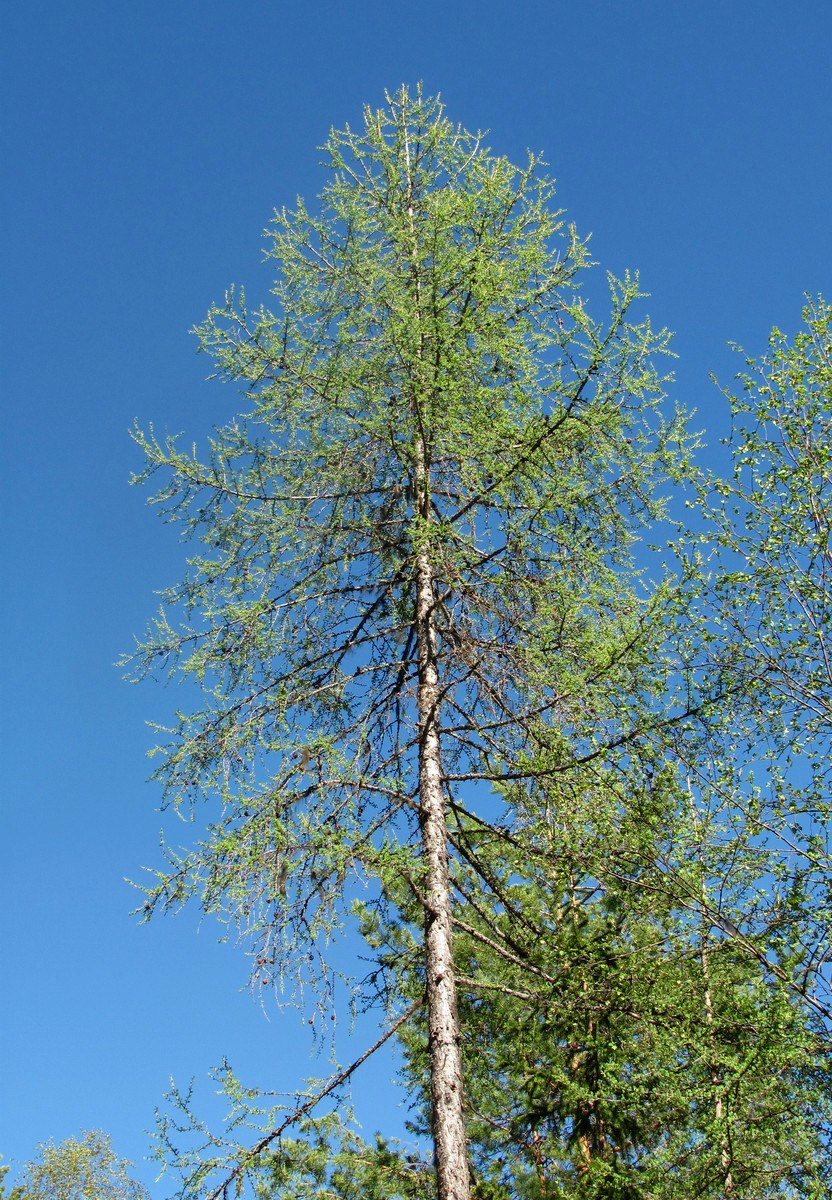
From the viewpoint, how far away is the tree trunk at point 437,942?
5836mm

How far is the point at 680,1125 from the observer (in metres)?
7.20

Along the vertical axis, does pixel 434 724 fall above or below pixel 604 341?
below

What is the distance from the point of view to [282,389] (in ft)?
30.6

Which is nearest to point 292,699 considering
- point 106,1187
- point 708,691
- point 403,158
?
point 708,691

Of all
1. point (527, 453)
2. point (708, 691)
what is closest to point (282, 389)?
point (527, 453)

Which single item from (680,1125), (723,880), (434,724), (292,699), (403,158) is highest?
(403,158)

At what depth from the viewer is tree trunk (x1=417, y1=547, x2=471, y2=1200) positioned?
230 inches

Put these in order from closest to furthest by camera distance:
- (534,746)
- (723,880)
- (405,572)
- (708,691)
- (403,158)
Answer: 1. (723,880)
2. (708,691)
3. (534,746)
4. (405,572)
5. (403,158)

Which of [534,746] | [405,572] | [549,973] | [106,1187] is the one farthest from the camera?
[106,1187]

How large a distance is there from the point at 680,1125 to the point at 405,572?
16.4 feet

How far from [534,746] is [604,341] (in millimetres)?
3186

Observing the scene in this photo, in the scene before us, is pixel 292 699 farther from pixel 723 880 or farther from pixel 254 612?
pixel 723 880

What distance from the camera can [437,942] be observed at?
22.1ft

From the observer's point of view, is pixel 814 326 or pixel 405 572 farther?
pixel 405 572
